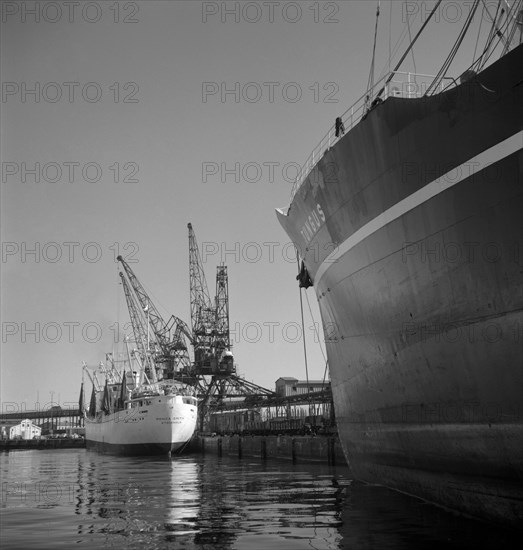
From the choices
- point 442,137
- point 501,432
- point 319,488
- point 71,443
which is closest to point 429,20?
point 442,137

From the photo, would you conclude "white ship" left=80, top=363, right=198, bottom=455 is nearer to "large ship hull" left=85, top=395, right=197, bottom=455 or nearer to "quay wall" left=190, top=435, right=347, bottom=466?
"large ship hull" left=85, top=395, right=197, bottom=455

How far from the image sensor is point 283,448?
119 feet

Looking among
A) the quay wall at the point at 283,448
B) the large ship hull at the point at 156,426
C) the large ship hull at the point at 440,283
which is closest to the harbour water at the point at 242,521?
the large ship hull at the point at 440,283

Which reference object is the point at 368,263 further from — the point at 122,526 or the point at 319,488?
the point at 319,488

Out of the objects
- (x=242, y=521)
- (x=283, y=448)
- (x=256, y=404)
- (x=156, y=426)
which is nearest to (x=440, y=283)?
(x=242, y=521)

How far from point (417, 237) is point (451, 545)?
4.48 m

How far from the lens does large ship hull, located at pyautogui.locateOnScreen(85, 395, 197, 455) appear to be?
50.0m

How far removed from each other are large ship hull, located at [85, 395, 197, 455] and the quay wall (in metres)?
3.40

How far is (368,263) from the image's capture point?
11078 mm

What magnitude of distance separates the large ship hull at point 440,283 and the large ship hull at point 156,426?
1561 inches

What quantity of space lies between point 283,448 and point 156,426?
17592 mm

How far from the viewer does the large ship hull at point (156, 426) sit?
Result: 4997cm

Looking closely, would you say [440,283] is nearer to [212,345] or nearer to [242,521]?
[242,521]

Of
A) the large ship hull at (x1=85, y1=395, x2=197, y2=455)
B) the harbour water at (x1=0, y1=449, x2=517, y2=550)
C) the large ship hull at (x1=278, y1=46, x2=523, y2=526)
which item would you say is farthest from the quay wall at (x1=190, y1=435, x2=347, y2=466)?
the large ship hull at (x1=278, y1=46, x2=523, y2=526)
